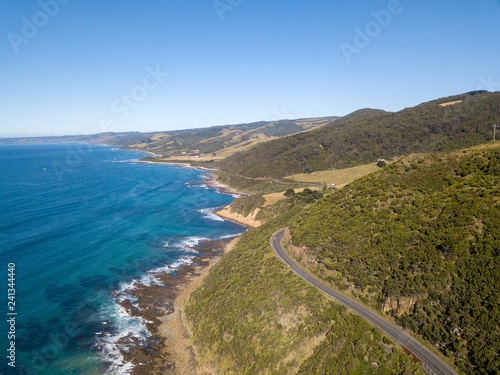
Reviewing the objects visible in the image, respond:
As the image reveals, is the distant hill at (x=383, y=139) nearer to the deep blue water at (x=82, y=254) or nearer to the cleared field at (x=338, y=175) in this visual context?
the cleared field at (x=338, y=175)

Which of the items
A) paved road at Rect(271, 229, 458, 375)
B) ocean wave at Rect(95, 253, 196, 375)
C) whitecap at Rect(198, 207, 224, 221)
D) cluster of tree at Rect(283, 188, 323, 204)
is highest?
paved road at Rect(271, 229, 458, 375)

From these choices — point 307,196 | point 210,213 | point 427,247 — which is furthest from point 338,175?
point 427,247

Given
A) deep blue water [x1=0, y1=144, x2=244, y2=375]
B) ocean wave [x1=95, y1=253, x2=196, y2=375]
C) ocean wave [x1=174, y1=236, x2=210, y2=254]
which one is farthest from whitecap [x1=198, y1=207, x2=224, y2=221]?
ocean wave [x1=95, y1=253, x2=196, y2=375]

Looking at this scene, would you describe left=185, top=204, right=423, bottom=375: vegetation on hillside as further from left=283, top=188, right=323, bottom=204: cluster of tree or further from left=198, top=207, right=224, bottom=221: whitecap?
left=198, top=207, right=224, bottom=221: whitecap

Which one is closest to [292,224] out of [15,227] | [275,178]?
[15,227]

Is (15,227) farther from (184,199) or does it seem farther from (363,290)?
(363,290)

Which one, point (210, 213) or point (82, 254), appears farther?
point (210, 213)

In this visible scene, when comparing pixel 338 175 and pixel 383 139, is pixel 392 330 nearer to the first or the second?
pixel 338 175
